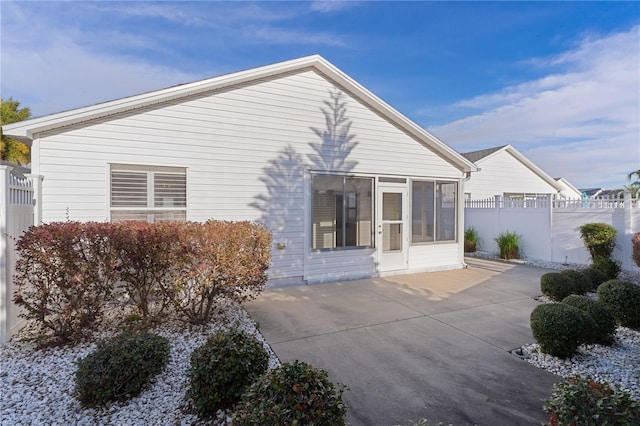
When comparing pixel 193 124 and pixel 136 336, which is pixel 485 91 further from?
pixel 136 336

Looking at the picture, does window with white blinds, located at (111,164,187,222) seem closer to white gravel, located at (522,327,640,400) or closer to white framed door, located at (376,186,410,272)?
white framed door, located at (376,186,410,272)

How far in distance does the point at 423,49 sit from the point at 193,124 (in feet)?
29.5

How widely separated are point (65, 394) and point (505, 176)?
1936cm

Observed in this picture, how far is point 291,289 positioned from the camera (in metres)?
6.72

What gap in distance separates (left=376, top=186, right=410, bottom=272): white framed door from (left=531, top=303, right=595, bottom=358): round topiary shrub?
446 centimetres

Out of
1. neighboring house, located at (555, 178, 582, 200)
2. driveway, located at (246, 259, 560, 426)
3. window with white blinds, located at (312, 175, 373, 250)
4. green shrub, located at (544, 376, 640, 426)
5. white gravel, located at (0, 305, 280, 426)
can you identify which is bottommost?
driveway, located at (246, 259, 560, 426)

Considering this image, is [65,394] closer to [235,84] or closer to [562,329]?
[562,329]

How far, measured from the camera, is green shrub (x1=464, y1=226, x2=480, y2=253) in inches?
476

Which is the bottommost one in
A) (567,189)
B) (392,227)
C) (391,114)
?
(392,227)

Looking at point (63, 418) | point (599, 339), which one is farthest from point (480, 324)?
point (63, 418)

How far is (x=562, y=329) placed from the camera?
3.45 meters

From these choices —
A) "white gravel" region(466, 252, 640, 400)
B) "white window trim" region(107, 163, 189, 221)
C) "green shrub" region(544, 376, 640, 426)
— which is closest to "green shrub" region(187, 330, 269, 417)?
"green shrub" region(544, 376, 640, 426)

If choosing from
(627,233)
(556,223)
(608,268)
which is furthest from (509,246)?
(608,268)

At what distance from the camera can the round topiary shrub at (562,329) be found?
3.45 metres
